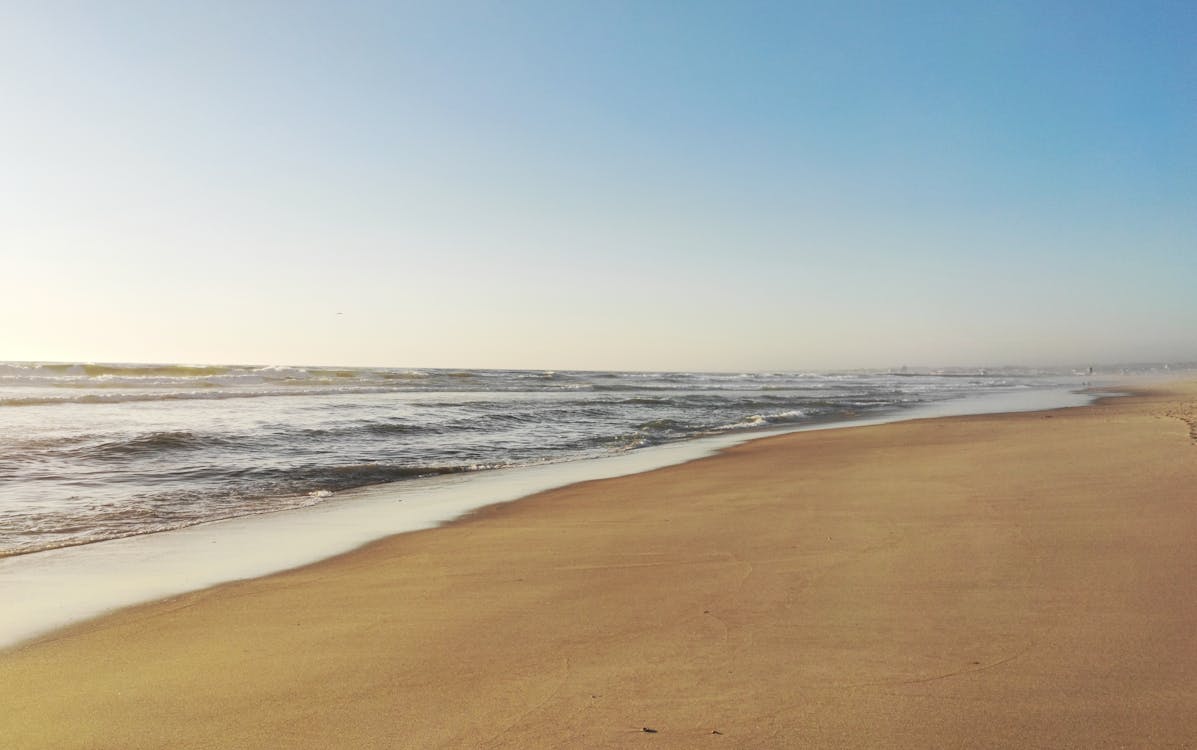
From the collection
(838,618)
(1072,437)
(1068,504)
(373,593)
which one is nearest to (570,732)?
(838,618)

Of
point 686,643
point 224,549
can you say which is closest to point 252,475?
point 224,549

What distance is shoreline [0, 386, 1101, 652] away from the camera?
4402 millimetres

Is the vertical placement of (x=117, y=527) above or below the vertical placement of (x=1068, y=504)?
below

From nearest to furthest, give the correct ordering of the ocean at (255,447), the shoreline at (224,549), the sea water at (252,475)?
the shoreline at (224,549) < the sea water at (252,475) < the ocean at (255,447)

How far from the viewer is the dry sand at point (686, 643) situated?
2.50 m

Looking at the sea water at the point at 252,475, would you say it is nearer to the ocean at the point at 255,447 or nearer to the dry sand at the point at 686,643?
the ocean at the point at 255,447

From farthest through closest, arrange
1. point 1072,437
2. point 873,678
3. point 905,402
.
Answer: point 905,402 → point 1072,437 → point 873,678

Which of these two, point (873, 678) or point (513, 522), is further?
point (513, 522)

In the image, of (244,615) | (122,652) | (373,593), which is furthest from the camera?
(373,593)

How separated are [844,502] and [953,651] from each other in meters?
3.64

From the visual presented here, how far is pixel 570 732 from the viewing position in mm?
2465

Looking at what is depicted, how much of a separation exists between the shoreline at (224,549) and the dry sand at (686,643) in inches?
13.2

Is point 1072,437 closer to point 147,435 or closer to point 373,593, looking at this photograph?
point 373,593

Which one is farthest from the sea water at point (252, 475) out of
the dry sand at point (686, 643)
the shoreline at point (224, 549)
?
the dry sand at point (686, 643)
